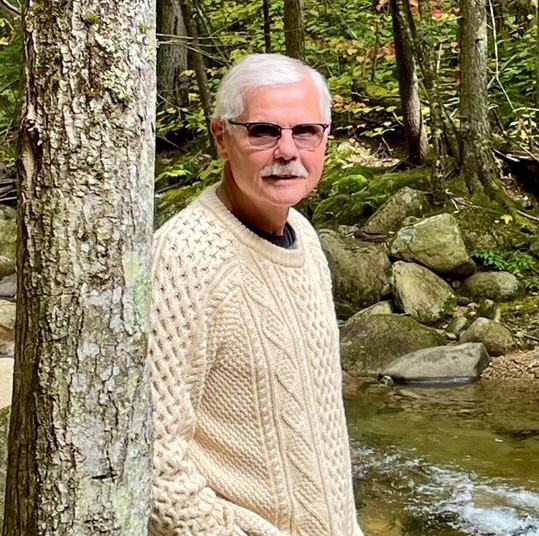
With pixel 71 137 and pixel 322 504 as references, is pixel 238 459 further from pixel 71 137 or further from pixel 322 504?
pixel 71 137

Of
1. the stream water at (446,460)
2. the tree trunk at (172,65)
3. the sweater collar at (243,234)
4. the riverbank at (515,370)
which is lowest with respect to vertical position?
the stream water at (446,460)

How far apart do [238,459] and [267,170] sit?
19.4 inches

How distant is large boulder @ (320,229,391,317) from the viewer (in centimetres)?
820

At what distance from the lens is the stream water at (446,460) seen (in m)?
4.88

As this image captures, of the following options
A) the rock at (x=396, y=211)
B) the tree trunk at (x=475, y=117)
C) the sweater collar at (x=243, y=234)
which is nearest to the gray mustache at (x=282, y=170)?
the sweater collar at (x=243, y=234)

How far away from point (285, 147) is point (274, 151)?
0.07 feet

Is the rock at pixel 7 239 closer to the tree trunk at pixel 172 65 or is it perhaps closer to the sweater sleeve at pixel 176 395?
the tree trunk at pixel 172 65

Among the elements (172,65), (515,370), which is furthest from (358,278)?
(172,65)

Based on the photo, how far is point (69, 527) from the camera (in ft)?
4.54

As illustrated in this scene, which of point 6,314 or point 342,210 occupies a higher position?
point 342,210

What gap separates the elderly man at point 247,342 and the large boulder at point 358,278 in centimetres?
645

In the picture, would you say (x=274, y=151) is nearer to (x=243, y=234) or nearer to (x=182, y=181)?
(x=243, y=234)

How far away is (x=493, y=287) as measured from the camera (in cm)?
800

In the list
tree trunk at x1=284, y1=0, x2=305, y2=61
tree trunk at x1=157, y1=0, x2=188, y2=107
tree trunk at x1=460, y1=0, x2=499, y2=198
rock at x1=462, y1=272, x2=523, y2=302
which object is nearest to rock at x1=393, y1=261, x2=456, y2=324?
rock at x1=462, y1=272, x2=523, y2=302
